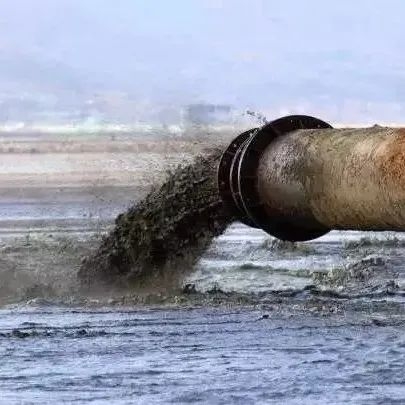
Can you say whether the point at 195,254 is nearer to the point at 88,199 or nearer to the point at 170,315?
the point at 170,315

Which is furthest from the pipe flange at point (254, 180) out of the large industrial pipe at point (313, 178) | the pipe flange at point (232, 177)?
the pipe flange at point (232, 177)

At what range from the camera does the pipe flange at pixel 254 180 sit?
12078mm

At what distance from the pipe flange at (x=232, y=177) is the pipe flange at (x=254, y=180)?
18cm

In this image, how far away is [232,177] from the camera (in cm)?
1230

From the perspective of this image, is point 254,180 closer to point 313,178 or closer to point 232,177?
point 232,177

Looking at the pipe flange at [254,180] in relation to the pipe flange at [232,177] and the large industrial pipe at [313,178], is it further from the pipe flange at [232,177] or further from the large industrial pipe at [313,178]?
the pipe flange at [232,177]

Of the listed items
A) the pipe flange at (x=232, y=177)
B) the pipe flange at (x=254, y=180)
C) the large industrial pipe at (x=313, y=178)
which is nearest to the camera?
the large industrial pipe at (x=313, y=178)

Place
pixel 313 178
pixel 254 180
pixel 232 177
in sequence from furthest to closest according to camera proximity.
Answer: pixel 232 177 → pixel 254 180 → pixel 313 178

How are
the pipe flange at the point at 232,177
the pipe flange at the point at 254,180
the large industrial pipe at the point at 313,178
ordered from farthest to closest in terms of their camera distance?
the pipe flange at the point at 232,177 → the pipe flange at the point at 254,180 → the large industrial pipe at the point at 313,178

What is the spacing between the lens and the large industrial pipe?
10.4 m

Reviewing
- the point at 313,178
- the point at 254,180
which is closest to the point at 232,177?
the point at 254,180

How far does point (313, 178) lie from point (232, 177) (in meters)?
1.23

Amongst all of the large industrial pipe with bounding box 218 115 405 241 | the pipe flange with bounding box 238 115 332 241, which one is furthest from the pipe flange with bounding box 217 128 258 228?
the pipe flange with bounding box 238 115 332 241

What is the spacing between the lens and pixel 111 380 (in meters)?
8.88
